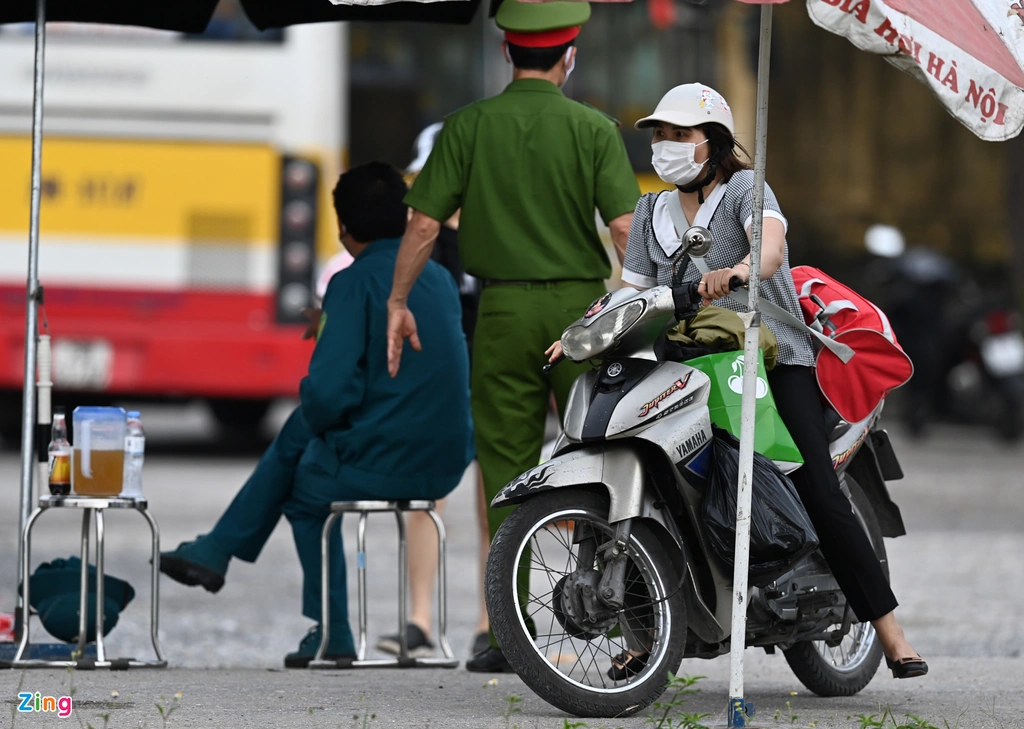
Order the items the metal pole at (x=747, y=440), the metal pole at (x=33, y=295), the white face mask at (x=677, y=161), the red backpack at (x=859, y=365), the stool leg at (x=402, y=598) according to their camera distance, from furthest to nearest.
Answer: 1. the stool leg at (x=402, y=598)
2. the metal pole at (x=33, y=295)
3. the red backpack at (x=859, y=365)
4. the white face mask at (x=677, y=161)
5. the metal pole at (x=747, y=440)

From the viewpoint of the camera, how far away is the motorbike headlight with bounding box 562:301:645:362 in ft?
15.4

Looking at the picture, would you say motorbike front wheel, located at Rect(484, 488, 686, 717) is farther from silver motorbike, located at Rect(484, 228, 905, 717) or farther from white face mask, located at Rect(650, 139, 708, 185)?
white face mask, located at Rect(650, 139, 708, 185)

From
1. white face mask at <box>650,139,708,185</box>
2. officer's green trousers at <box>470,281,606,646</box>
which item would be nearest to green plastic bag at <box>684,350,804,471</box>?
white face mask at <box>650,139,708,185</box>

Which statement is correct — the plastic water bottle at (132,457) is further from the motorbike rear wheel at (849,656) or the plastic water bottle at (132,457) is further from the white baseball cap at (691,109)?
the motorbike rear wheel at (849,656)

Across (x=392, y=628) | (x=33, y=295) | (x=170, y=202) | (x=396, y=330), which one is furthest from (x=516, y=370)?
(x=170, y=202)

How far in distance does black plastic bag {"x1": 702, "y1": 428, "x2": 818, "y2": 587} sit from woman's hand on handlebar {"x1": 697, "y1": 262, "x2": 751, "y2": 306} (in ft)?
1.35

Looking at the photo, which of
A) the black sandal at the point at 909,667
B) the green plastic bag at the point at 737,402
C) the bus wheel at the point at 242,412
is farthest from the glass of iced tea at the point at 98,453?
the bus wheel at the point at 242,412

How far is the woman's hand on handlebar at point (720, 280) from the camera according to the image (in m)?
4.62

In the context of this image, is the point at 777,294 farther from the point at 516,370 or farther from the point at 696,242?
the point at 516,370

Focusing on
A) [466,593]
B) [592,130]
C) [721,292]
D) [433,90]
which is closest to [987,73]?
[721,292]

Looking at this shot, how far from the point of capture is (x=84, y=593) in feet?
18.8

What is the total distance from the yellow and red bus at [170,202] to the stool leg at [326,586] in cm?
663

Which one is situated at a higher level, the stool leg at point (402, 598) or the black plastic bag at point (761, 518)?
the black plastic bag at point (761, 518)

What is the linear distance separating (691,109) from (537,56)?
103 centimetres
